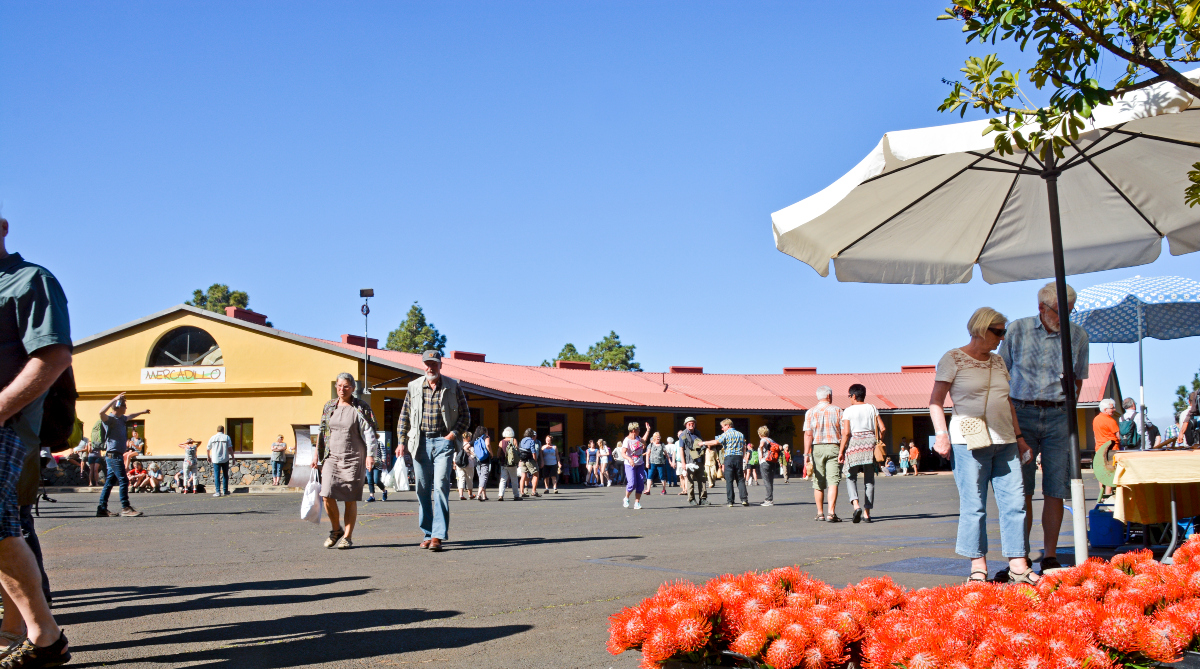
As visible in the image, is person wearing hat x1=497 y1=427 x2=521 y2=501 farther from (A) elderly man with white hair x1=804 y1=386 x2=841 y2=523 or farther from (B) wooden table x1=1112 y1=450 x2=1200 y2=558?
(B) wooden table x1=1112 y1=450 x2=1200 y2=558

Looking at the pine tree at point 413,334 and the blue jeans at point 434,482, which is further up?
the pine tree at point 413,334

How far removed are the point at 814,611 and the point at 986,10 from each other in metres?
Answer: 2.68

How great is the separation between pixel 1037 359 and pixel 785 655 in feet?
13.5

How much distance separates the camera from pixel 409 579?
636 cm

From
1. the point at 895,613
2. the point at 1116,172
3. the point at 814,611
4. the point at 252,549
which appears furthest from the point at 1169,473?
the point at 252,549

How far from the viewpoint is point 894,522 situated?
11.2m

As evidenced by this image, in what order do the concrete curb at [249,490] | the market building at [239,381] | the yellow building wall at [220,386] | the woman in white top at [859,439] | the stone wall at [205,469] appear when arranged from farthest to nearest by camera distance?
the yellow building wall at [220,386] → the market building at [239,381] → the stone wall at [205,469] → the concrete curb at [249,490] → the woman in white top at [859,439]

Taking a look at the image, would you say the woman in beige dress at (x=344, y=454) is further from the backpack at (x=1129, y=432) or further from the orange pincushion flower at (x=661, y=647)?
the backpack at (x=1129, y=432)

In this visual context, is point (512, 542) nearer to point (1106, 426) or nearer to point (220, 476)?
point (1106, 426)

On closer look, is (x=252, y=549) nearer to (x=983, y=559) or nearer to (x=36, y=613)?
(x=36, y=613)

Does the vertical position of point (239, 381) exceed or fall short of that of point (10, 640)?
it exceeds it

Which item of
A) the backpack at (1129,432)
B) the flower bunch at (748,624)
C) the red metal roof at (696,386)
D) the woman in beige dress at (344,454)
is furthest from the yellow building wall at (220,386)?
the flower bunch at (748,624)

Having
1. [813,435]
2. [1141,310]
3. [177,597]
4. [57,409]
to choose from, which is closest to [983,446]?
[57,409]

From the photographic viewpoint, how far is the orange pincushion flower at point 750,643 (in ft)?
8.97
